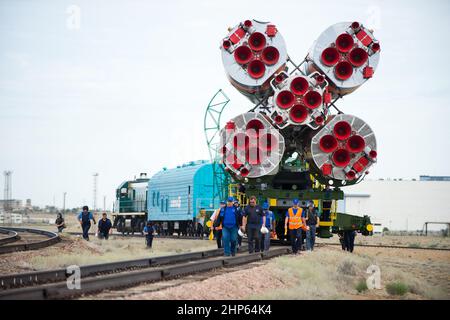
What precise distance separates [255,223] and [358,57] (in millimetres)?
6352

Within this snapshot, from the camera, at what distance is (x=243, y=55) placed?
21.3m

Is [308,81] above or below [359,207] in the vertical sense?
above

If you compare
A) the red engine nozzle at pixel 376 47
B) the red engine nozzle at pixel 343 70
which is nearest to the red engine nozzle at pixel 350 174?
the red engine nozzle at pixel 343 70

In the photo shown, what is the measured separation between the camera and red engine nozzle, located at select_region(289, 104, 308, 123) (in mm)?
20797

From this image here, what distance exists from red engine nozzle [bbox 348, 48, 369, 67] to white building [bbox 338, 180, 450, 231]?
5723cm

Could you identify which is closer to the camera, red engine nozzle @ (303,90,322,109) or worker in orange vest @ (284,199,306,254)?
worker in orange vest @ (284,199,306,254)

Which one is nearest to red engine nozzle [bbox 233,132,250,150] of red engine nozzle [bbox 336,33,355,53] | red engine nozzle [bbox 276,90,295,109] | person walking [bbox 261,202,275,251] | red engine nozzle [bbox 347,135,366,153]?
red engine nozzle [bbox 276,90,295,109]

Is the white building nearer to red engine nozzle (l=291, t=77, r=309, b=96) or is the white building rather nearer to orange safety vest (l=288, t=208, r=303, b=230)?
red engine nozzle (l=291, t=77, r=309, b=96)

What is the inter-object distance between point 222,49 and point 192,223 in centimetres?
1672

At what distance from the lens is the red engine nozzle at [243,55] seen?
21250mm

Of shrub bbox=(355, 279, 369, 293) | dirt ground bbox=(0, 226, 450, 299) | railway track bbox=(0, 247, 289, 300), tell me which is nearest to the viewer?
railway track bbox=(0, 247, 289, 300)

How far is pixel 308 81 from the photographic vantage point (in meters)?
20.8
